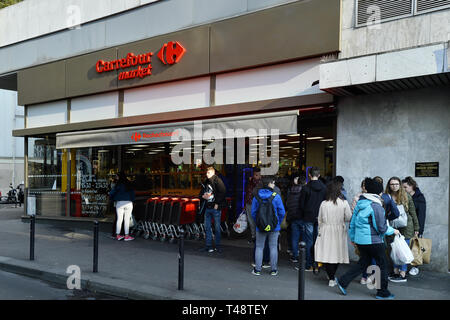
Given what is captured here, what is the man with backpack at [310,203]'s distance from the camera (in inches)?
298

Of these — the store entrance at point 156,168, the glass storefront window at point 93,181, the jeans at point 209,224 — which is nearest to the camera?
the jeans at point 209,224

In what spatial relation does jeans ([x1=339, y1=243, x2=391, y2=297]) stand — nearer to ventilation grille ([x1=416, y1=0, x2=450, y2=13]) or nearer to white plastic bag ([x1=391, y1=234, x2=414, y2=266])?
white plastic bag ([x1=391, y1=234, x2=414, y2=266])

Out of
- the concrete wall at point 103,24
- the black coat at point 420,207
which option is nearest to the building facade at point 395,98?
the black coat at point 420,207

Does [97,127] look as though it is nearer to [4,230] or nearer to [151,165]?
[151,165]

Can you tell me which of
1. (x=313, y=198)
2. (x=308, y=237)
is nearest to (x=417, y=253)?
(x=308, y=237)

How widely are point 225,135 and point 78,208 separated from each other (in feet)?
24.8

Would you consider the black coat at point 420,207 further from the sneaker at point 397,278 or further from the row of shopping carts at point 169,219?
the row of shopping carts at point 169,219

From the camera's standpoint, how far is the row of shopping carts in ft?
35.2

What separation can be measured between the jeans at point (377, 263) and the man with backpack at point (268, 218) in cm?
148

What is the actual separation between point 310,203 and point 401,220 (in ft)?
5.16

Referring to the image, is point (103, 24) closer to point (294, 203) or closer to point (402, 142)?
point (294, 203)

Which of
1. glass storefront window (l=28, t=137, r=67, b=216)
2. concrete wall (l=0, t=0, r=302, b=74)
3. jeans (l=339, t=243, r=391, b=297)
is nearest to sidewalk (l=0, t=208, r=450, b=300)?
jeans (l=339, t=243, r=391, b=297)

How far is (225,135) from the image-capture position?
934 cm
